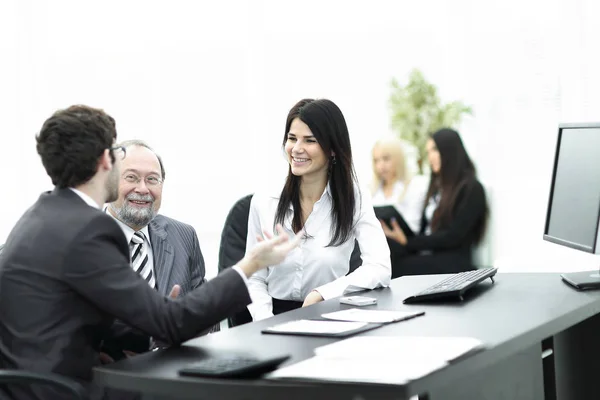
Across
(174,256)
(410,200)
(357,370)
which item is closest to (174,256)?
(174,256)

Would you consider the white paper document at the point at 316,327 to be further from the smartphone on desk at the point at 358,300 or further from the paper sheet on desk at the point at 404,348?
the smartphone on desk at the point at 358,300

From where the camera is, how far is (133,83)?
7.20 m

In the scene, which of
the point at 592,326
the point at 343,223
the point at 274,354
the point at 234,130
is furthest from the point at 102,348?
the point at 234,130

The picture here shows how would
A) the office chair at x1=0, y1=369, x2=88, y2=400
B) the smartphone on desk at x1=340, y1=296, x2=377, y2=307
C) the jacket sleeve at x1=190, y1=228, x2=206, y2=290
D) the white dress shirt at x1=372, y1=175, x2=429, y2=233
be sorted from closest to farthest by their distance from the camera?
1. the office chair at x1=0, y1=369, x2=88, y2=400
2. the smartphone on desk at x1=340, y1=296, x2=377, y2=307
3. the jacket sleeve at x1=190, y1=228, x2=206, y2=290
4. the white dress shirt at x1=372, y1=175, x2=429, y2=233

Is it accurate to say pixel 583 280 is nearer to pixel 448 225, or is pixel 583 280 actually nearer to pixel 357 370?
pixel 357 370

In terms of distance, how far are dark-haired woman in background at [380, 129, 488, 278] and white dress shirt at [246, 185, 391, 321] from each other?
292 centimetres

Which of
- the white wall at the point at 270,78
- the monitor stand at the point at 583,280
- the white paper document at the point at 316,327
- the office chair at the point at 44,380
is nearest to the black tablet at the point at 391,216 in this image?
the white wall at the point at 270,78

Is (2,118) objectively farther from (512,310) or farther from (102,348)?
(512,310)

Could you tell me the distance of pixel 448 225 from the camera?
20.9 ft

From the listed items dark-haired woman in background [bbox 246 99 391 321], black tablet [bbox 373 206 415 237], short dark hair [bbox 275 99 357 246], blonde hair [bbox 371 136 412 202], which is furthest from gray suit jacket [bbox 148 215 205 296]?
blonde hair [bbox 371 136 412 202]

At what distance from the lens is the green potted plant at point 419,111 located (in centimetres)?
841

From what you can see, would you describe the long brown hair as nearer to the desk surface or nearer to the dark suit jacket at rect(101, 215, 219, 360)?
the desk surface

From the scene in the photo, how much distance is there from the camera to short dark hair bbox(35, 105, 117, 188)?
2213 mm

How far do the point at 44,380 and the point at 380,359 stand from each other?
2.64ft
